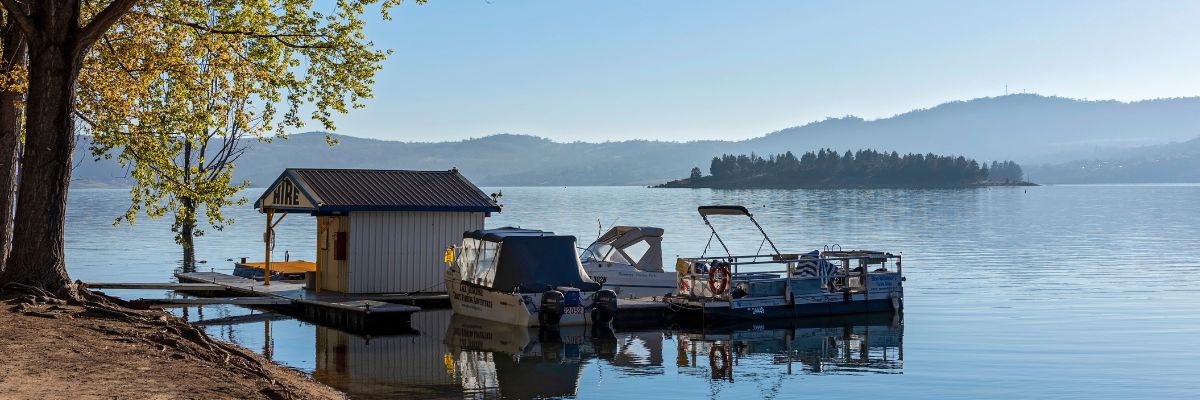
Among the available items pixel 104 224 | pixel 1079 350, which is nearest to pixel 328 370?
pixel 1079 350

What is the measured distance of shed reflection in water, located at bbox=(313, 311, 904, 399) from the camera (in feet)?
70.8

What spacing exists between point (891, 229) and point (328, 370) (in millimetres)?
77028

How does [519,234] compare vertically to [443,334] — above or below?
above

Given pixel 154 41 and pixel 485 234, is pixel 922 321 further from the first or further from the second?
pixel 154 41

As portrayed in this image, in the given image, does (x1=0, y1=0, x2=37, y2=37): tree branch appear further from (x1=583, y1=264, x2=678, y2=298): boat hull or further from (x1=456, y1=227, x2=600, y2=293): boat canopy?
(x1=583, y1=264, x2=678, y2=298): boat hull

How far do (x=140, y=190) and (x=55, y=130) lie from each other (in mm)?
7814

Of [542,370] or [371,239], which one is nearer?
[542,370]

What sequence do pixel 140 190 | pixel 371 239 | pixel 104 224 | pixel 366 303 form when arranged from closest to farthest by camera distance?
pixel 140 190
pixel 366 303
pixel 371 239
pixel 104 224

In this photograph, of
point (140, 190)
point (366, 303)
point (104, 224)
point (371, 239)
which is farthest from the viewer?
point (104, 224)

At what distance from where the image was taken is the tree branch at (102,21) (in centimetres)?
1861

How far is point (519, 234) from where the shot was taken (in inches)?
1159

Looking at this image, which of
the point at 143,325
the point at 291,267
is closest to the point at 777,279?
the point at 291,267

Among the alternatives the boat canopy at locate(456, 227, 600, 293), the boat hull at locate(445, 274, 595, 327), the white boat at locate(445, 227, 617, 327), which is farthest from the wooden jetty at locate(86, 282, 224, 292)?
the boat canopy at locate(456, 227, 600, 293)

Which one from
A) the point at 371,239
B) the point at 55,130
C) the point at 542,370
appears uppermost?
the point at 55,130
